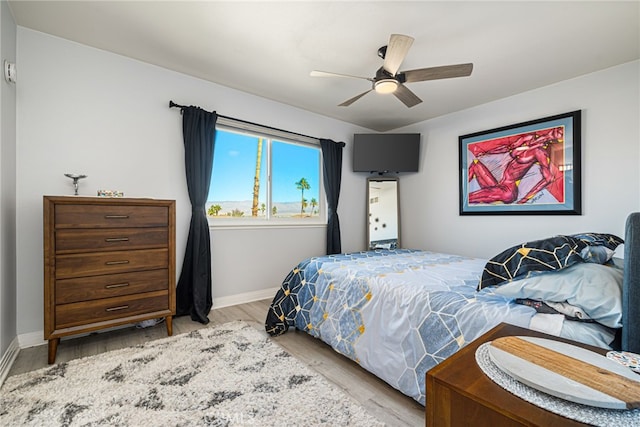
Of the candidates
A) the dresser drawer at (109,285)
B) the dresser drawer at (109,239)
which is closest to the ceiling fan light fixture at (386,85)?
the dresser drawer at (109,239)

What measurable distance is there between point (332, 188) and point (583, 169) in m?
2.69

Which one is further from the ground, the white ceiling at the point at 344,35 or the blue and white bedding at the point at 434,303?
the white ceiling at the point at 344,35

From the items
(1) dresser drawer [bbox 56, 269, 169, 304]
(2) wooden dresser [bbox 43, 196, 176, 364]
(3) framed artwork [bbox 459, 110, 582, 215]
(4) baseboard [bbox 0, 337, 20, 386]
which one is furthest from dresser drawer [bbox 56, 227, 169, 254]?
(3) framed artwork [bbox 459, 110, 582, 215]

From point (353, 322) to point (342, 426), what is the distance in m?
0.62

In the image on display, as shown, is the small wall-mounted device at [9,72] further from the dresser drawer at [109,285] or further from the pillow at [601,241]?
the pillow at [601,241]

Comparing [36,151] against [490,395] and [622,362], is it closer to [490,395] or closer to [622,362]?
[490,395]

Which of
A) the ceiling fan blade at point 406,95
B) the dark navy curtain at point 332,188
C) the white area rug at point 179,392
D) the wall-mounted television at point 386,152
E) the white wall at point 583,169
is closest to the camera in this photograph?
the white area rug at point 179,392

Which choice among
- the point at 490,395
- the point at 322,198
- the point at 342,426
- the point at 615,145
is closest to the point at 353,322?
the point at 342,426

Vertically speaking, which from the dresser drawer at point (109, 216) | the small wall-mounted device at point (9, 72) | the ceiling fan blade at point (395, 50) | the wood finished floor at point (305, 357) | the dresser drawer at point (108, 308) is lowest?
the wood finished floor at point (305, 357)

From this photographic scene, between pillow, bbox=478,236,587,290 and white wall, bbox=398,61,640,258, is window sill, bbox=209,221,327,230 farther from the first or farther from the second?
pillow, bbox=478,236,587,290

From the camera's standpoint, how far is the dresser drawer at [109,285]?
187 cm

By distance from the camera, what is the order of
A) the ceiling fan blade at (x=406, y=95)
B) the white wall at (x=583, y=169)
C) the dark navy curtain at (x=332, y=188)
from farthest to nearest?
the dark navy curtain at (x=332, y=188) < the white wall at (x=583, y=169) < the ceiling fan blade at (x=406, y=95)

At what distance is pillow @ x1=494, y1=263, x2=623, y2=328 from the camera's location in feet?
3.51

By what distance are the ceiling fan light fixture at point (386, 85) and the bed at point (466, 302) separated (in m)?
1.44
